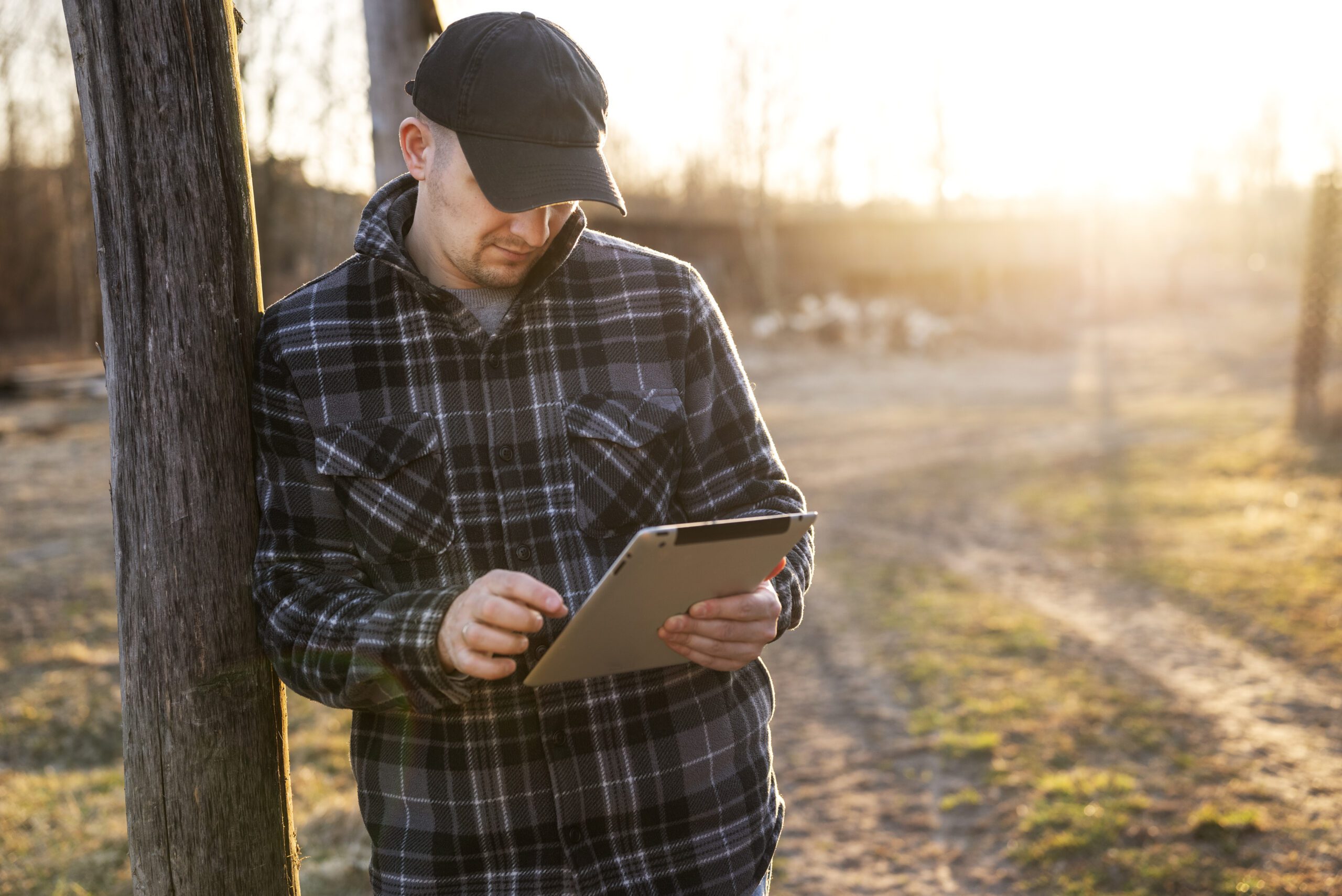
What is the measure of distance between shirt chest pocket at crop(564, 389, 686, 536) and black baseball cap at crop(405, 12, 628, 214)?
14.2 inches

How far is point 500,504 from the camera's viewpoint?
1.84 metres

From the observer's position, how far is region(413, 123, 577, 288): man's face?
182 cm

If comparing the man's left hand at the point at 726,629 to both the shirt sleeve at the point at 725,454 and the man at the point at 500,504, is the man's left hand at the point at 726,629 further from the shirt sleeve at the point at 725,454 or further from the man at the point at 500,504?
the shirt sleeve at the point at 725,454

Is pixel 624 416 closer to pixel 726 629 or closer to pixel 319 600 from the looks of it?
pixel 726 629

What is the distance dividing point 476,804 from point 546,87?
1238 millimetres

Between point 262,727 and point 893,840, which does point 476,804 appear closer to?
point 262,727

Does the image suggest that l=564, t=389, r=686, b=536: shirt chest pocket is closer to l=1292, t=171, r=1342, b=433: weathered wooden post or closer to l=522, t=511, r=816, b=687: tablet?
l=522, t=511, r=816, b=687: tablet

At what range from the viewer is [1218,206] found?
72938mm

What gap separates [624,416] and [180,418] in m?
0.80

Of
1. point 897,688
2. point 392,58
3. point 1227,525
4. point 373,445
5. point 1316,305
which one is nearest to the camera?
point 373,445

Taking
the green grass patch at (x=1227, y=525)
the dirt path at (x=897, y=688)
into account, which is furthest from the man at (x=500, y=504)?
the green grass patch at (x=1227, y=525)

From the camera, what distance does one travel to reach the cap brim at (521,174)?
69.4 inches

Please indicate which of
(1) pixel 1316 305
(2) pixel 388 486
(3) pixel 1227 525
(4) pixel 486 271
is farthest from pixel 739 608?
(1) pixel 1316 305

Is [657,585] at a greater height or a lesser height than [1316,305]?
greater
